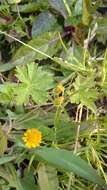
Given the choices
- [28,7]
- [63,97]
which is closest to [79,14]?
[28,7]

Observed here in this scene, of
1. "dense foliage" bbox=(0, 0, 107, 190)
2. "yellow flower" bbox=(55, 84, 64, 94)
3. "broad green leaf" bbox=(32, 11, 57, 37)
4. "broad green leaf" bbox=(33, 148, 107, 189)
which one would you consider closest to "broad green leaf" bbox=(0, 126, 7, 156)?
"dense foliage" bbox=(0, 0, 107, 190)

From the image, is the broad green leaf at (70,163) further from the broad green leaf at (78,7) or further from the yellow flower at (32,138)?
the broad green leaf at (78,7)

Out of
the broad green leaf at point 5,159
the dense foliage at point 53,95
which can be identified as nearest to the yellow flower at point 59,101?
the dense foliage at point 53,95

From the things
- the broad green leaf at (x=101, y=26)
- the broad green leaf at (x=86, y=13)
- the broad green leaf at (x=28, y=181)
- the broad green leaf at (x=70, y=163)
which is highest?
the broad green leaf at (x=86, y=13)

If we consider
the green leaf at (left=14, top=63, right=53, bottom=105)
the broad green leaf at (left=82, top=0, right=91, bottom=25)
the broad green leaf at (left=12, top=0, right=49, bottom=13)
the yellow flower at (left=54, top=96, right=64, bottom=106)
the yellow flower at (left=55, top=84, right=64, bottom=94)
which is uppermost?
the broad green leaf at (left=12, top=0, right=49, bottom=13)

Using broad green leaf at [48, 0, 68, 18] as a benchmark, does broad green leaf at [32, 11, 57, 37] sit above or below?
below

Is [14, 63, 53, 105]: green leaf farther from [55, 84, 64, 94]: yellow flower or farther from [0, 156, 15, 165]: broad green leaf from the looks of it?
[0, 156, 15, 165]: broad green leaf
